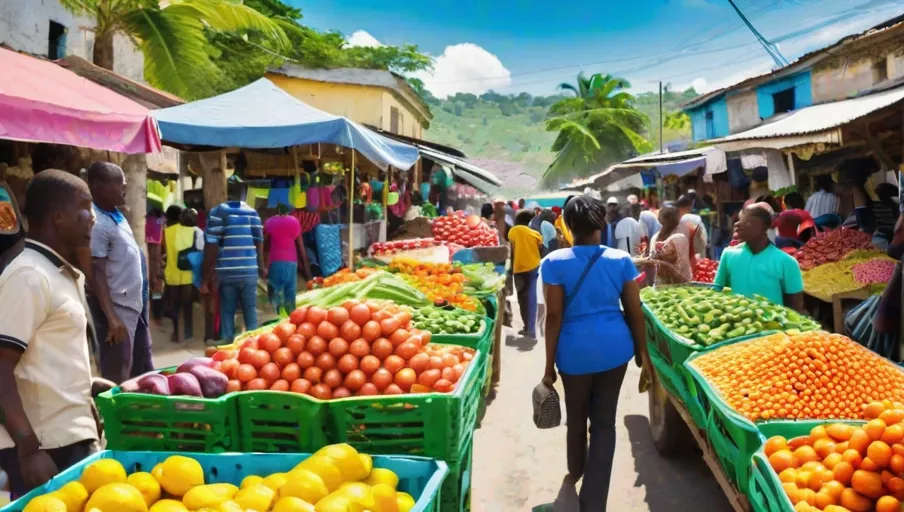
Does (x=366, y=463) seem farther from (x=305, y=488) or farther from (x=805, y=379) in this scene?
(x=805, y=379)

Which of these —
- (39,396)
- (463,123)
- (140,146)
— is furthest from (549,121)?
(463,123)

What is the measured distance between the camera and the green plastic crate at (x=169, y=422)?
9.87 ft

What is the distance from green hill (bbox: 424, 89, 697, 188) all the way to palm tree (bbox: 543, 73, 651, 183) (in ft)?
251

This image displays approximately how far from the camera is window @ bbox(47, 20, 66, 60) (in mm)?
12797

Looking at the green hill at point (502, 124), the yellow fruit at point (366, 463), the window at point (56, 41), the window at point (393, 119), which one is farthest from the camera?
the green hill at point (502, 124)

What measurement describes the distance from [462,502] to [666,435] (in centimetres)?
254

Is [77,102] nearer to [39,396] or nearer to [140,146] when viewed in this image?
[140,146]

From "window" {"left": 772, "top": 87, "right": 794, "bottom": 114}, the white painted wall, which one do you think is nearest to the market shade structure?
"window" {"left": 772, "top": 87, "right": 794, "bottom": 114}

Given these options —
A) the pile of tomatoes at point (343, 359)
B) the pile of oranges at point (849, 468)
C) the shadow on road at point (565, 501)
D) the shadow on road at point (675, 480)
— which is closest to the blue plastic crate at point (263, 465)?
the pile of tomatoes at point (343, 359)

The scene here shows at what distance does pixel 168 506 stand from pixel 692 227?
678cm

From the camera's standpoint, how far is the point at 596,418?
163 inches

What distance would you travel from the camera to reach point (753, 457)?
2836 mm

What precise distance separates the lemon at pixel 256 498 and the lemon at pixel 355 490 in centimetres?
23

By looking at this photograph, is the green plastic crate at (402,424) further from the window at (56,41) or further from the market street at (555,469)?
the window at (56,41)
